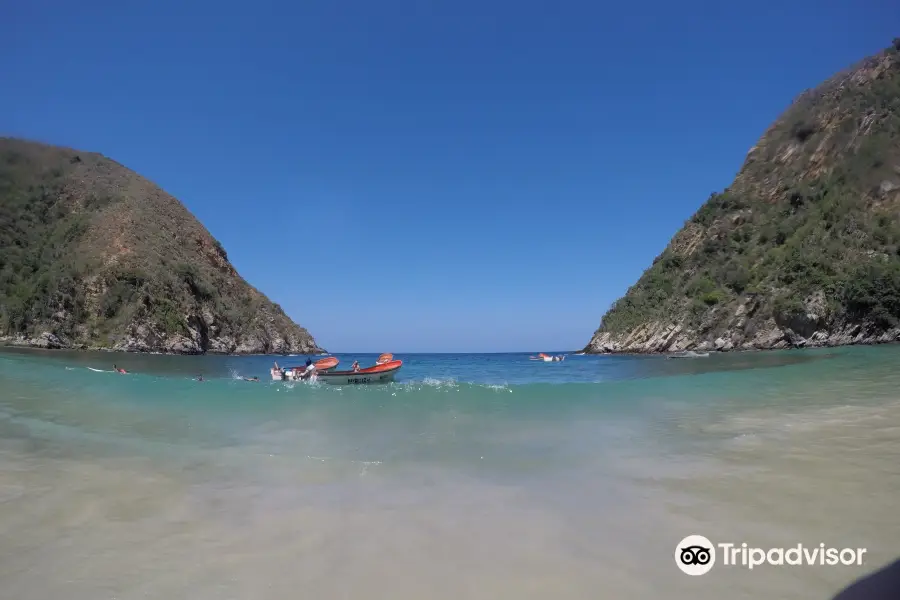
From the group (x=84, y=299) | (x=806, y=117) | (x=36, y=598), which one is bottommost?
(x=36, y=598)

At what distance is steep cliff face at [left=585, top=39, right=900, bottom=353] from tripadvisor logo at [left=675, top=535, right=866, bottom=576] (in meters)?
65.8

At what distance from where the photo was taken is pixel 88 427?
11047 millimetres

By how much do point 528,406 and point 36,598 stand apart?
42.2 feet

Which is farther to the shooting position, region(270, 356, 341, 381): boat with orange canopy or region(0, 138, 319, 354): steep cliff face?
region(0, 138, 319, 354): steep cliff face

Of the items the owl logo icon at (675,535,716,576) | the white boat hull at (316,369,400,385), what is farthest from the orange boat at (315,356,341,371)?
the owl logo icon at (675,535,716,576)

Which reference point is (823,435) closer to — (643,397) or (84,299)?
(643,397)

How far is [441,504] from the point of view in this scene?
5891 mm

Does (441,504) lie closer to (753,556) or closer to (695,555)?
(695,555)

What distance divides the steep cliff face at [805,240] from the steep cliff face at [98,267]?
3132 inches

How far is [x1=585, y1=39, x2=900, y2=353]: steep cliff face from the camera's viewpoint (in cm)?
5656

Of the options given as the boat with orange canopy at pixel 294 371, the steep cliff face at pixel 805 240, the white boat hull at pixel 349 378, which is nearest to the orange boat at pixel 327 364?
the boat with orange canopy at pixel 294 371

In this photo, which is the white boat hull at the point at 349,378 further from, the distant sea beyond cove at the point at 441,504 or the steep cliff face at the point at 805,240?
the steep cliff face at the point at 805,240

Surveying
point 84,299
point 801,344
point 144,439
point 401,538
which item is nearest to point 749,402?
point 401,538

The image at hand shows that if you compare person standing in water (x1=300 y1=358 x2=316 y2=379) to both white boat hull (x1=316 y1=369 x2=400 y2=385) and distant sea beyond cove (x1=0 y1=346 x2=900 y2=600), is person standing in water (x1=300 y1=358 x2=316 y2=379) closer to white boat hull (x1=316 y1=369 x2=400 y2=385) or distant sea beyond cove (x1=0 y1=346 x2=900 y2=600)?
white boat hull (x1=316 y1=369 x2=400 y2=385)
